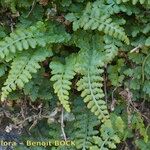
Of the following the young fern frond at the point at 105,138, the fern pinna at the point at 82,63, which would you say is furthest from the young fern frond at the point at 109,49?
the young fern frond at the point at 105,138

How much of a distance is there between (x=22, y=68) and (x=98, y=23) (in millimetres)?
750

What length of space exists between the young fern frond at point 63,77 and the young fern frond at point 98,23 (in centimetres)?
31

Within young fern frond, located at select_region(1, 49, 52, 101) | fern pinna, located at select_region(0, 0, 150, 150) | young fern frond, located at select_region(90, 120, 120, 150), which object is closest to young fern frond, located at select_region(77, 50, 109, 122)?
fern pinna, located at select_region(0, 0, 150, 150)

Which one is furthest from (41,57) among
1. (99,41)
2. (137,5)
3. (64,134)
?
(137,5)

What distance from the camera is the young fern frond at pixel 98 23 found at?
2889mm

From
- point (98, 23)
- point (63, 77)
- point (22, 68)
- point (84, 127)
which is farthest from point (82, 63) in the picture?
point (84, 127)

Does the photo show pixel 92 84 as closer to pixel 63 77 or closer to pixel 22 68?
pixel 63 77

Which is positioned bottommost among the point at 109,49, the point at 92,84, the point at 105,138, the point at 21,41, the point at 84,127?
the point at 105,138

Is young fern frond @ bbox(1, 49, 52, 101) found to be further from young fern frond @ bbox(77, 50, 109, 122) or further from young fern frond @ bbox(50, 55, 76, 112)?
young fern frond @ bbox(77, 50, 109, 122)

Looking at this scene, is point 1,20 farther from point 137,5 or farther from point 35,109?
point 137,5

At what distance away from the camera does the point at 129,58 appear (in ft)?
10.3

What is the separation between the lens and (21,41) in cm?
296

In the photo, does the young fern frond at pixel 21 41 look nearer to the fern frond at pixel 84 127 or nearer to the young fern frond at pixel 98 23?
the young fern frond at pixel 98 23

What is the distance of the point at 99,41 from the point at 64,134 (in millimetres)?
924
